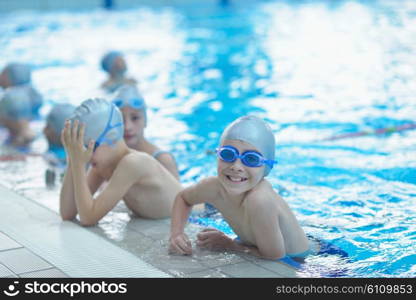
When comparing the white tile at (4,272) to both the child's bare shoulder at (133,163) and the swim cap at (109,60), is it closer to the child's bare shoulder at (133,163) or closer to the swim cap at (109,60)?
the child's bare shoulder at (133,163)

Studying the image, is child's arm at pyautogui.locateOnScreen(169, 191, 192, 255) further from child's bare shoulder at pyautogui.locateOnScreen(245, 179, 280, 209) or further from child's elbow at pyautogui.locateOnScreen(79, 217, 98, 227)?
child's elbow at pyautogui.locateOnScreen(79, 217, 98, 227)

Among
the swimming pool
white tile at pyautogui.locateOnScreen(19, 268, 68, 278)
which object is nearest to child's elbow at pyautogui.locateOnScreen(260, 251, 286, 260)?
the swimming pool

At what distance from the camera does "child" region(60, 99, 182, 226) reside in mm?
4648

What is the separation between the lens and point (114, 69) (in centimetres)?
1058

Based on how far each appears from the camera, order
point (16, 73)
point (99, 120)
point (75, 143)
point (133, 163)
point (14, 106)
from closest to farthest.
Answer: point (75, 143) < point (99, 120) < point (133, 163) < point (14, 106) < point (16, 73)

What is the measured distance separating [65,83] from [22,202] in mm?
6921

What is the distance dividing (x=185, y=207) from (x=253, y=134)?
73cm

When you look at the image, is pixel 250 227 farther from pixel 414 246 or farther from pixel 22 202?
pixel 22 202

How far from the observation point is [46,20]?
20562 millimetres

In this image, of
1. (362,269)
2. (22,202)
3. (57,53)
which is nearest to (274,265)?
(362,269)

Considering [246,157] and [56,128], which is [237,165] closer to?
[246,157]

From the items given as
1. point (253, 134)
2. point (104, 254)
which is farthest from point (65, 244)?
point (253, 134)

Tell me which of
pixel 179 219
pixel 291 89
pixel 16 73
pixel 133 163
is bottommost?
pixel 179 219

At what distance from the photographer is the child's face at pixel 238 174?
401cm
